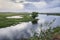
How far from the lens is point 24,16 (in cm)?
337

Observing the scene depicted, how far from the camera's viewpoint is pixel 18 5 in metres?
3.29

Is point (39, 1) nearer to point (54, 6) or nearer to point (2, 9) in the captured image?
point (54, 6)

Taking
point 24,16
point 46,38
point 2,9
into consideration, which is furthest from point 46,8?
point 46,38

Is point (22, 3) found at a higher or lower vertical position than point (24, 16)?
higher

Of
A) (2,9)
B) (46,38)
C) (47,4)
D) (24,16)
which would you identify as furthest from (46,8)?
(46,38)

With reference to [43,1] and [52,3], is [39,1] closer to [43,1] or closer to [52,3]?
[43,1]

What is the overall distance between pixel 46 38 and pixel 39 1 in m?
1.72

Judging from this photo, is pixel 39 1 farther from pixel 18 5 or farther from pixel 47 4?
pixel 18 5

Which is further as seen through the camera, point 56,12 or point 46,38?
point 56,12

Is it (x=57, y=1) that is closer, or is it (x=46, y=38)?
(x=46, y=38)

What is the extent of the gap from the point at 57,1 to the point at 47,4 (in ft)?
0.79

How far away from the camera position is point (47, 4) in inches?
131

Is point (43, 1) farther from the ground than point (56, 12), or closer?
farther from the ground

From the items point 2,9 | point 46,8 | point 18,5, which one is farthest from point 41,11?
point 2,9
